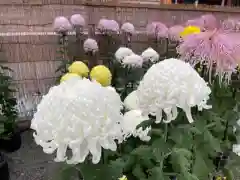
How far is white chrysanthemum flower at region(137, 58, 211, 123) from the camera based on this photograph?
0.41 m

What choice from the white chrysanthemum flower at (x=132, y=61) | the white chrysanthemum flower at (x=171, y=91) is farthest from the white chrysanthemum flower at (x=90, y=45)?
the white chrysanthemum flower at (x=171, y=91)

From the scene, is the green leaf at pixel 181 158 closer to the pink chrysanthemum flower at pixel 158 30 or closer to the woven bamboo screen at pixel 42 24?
the pink chrysanthemum flower at pixel 158 30

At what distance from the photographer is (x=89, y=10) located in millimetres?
1525

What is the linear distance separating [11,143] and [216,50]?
1.43 meters

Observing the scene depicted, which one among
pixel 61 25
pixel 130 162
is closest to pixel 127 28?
pixel 61 25

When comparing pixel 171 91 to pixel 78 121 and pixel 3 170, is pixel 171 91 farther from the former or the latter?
pixel 3 170

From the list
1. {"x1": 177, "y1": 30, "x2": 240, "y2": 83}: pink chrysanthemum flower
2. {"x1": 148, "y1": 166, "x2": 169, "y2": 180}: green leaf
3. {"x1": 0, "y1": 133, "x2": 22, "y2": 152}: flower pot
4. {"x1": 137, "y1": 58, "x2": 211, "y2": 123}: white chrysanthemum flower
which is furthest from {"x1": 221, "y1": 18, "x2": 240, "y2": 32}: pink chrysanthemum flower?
{"x1": 0, "y1": 133, "x2": 22, "y2": 152}: flower pot

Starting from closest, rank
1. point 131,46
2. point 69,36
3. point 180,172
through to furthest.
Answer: point 180,172 < point 69,36 < point 131,46

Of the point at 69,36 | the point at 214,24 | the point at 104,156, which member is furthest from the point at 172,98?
the point at 69,36

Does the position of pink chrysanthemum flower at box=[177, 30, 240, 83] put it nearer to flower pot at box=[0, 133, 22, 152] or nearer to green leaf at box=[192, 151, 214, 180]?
green leaf at box=[192, 151, 214, 180]

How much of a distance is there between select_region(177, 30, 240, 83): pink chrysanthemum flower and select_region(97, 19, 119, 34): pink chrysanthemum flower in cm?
90

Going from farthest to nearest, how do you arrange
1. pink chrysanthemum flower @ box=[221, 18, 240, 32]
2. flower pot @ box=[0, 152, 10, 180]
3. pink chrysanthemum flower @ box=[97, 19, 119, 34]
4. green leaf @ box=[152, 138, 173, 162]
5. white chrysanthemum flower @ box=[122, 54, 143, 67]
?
pink chrysanthemum flower @ box=[97, 19, 119, 34]
flower pot @ box=[0, 152, 10, 180]
white chrysanthemum flower @ box=[122, 54, 143, 67]
pink chrysanthemum flower @ box=[221, 18, 240, 32]
green leaf @ box=[152, 138, 173, 162]

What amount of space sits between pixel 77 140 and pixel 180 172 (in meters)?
0.23

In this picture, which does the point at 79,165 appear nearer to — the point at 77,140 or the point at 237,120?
the point at 77,140
